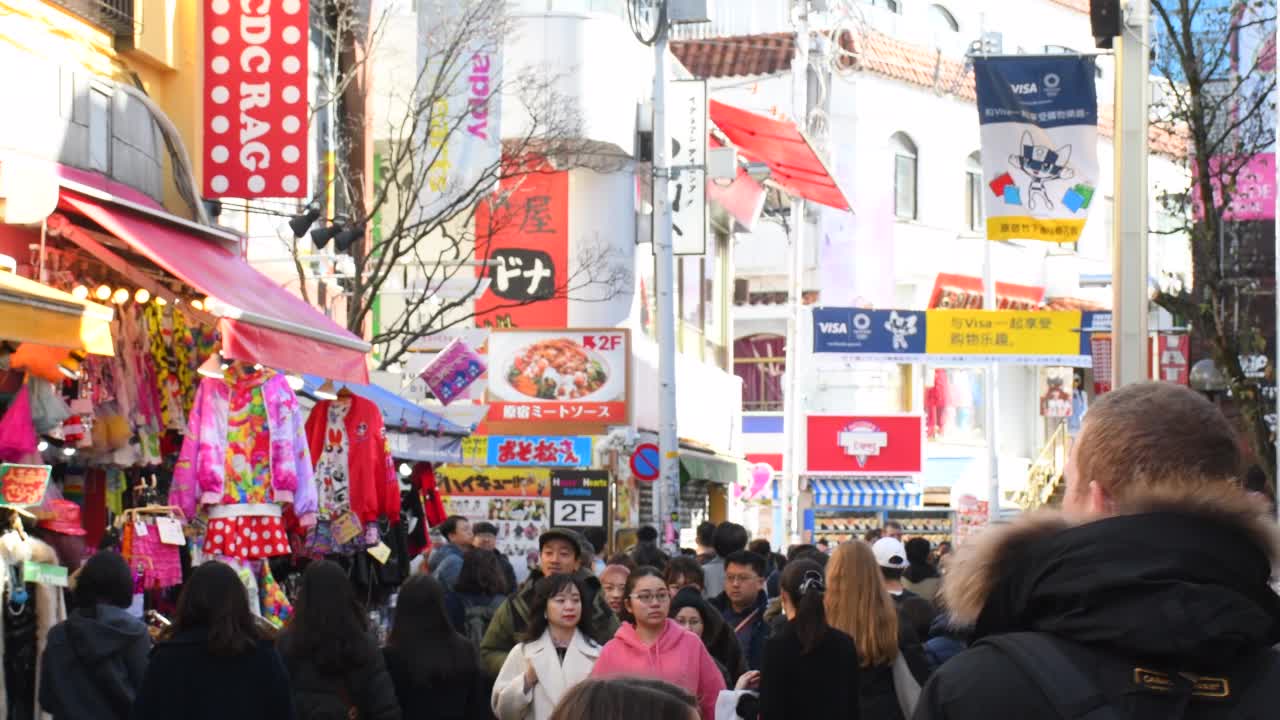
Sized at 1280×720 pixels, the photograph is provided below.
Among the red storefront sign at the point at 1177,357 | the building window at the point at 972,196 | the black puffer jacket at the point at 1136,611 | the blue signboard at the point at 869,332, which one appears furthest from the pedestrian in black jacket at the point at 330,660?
the building window at the point at 972,196

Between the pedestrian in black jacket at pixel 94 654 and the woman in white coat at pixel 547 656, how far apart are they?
1.66 m

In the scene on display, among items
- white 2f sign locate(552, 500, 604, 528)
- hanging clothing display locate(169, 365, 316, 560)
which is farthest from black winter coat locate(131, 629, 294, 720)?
white 2f sign locate(552, 500, 604, 528)

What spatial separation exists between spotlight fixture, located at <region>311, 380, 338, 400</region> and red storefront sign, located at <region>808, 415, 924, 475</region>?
24798mm

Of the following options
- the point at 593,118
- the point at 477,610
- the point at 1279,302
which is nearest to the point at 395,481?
the point at 477,610

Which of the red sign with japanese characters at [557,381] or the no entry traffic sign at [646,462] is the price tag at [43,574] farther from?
the red sign with japanese characters at [557,381]

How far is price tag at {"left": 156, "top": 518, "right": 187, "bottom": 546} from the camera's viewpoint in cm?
1124

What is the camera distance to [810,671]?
870 cm

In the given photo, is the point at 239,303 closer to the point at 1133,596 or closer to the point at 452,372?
the point at 1133,596

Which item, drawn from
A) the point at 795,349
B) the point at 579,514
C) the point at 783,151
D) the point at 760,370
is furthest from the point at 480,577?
the point at 760,370

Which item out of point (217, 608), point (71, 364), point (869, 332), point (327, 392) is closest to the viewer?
point (217, 608)

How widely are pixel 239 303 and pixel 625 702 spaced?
9.52 m

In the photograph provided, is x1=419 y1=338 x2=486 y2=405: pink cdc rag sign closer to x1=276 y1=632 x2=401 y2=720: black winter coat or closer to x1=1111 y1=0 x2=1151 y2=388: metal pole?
x1=1111 y1=0 x2=1151 y2=388: metal pole

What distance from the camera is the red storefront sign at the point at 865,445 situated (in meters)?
38.9

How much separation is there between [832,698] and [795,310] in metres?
30.2
